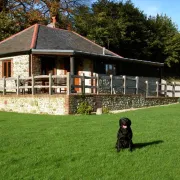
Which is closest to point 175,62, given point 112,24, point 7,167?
point 112,24

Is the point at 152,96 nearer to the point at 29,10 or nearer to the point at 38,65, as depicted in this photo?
the point at 38,65

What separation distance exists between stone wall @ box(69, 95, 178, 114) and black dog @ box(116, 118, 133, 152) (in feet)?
29.2

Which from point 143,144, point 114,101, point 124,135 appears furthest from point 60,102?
point 124,135

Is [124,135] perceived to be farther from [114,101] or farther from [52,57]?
[52,57]

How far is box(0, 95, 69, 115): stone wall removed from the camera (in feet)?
54.4

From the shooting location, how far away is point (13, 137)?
9430 mm

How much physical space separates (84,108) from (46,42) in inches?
308

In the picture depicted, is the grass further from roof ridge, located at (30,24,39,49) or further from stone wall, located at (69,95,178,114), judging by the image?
roof ridge, located at (30,24,39,49)

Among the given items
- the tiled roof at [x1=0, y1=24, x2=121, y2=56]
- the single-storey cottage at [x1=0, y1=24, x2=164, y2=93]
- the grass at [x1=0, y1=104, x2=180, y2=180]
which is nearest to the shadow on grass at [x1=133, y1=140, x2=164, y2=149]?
the grass at [x1=0, y1=104, x2=180, y2=180]

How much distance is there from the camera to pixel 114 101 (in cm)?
1944

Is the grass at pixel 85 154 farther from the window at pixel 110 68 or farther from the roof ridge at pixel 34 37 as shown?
the window at pixel 110 68

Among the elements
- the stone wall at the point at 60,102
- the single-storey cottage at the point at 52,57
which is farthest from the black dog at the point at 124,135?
the single-storey cottage at the point at 52,57

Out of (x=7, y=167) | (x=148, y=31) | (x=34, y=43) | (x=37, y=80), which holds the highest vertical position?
(x=148, y=31)

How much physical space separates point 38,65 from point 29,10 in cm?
1964
